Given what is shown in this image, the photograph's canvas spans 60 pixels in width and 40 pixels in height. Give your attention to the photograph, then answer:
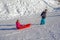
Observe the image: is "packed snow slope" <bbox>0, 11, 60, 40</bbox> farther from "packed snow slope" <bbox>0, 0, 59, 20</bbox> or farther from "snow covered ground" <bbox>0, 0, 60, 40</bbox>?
"packed snow slope" <bbox>0, 0, 59, 20</bbox>

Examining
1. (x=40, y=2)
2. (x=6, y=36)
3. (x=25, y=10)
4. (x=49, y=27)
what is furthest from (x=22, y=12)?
(x=6, y=36)

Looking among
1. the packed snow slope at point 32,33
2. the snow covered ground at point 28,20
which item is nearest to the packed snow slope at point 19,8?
the snow covered ground at point 28,20

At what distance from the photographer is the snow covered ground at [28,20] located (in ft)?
46.6

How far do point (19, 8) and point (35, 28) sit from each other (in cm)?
1048

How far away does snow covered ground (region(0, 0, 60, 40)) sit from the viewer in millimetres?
14195

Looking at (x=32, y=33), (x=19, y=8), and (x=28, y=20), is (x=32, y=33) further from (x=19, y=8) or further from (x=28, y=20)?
(x=19, y=8)

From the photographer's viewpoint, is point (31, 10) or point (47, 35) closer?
point (47, 35)

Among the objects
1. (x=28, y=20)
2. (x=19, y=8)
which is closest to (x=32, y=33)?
(x=28, y=20)

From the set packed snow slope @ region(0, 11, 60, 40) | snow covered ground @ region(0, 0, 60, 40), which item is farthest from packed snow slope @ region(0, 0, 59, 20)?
packed snow slope @ region(0, 11, 60, 40)

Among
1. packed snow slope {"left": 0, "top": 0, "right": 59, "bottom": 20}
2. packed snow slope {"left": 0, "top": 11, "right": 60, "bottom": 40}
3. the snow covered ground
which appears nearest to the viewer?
packed snow slope {"left": 0, "top": 11, "right": 60, "bottom": 40}

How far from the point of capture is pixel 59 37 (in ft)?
44.2

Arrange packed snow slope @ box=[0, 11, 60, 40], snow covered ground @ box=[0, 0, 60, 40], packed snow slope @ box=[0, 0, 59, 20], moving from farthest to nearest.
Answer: packed snow slope @ box=[0, 0, 59, 20] → snow covered ground @ box=[0, 0, 60, 40] → packed snow slope @ box=[0, 11, 60, 40]

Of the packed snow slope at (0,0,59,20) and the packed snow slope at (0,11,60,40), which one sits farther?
the packed snow slope at (0,0,59,20)

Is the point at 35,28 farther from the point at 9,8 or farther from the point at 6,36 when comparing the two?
the point at 9,8
